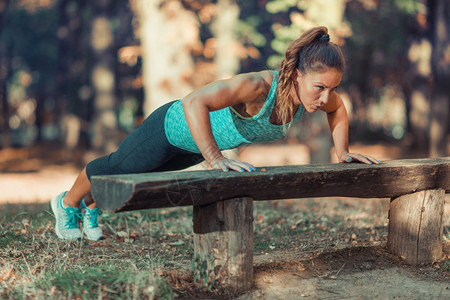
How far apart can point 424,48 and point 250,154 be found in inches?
308

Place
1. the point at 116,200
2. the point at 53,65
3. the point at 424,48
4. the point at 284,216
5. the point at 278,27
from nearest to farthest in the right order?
the point at 116,200 → the point at 284,216 → the point at 278,27 → the point at 424,48 → the point at 53,65

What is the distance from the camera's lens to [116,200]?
3.00 meters

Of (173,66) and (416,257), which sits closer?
(416,257)

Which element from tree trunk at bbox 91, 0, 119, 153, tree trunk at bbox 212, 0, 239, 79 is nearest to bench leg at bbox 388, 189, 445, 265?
tree trunk at bbox 212, 0, 239, 79

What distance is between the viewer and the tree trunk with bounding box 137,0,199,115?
8.72m

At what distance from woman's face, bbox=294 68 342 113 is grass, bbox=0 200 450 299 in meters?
1.39

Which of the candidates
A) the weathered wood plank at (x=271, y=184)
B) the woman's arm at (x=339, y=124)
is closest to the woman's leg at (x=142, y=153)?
the weathered wood plank at (x=271, y=184)

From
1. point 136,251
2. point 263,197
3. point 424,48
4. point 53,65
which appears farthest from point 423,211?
point 53,65

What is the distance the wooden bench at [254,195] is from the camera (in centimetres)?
308

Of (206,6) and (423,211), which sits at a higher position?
(206,6)

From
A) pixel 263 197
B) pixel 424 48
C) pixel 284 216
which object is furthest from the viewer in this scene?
pixel 424 48

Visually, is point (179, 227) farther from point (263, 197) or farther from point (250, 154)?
point (250, 154)

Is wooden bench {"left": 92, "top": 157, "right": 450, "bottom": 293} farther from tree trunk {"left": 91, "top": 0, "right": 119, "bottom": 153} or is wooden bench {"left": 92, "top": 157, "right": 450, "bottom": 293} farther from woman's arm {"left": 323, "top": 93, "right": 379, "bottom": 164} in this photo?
tree trunk {"left": 91, "top": 0, "right": 119, "bottom": 153}

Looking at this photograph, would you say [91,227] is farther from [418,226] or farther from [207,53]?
[207,53]
